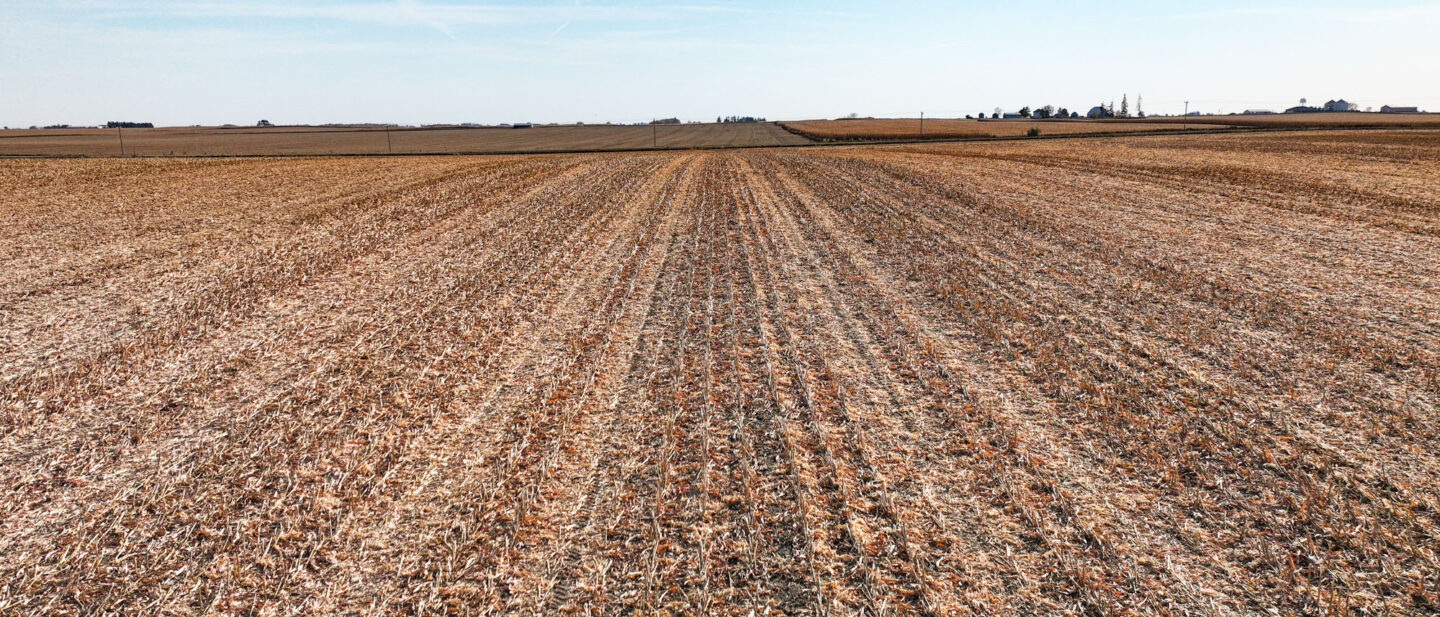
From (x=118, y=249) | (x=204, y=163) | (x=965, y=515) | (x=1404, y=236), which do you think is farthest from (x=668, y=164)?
(x=965, y=515)

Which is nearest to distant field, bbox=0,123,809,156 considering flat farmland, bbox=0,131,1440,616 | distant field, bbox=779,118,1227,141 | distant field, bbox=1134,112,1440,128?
distant field, bbox=779,118,1227,141

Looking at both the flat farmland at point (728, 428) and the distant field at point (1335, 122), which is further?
the distant field at point (1335, 122)

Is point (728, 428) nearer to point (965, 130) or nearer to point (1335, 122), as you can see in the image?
point (965, 130)

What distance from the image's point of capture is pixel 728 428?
6.65 meters

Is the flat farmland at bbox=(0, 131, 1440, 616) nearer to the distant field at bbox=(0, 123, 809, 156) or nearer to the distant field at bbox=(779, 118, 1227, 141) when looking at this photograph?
the distant field at bbox=(0, 123, 809, 156)

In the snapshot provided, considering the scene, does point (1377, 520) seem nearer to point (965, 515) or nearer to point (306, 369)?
point (965, 515)

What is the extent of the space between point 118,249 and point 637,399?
49.1 ft

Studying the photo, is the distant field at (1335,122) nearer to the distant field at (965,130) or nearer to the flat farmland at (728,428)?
the distant field at (965,130)

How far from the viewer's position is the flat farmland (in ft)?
14.9

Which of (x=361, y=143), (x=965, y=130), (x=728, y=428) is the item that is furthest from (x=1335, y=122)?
(x=361, y=143)

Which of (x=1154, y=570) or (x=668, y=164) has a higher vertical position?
(x=668, y=164)

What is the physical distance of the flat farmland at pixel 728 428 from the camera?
4531mm

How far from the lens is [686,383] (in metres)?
Answer: 7.76

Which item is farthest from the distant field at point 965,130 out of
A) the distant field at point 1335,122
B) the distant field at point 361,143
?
the distant field at point 361,143
